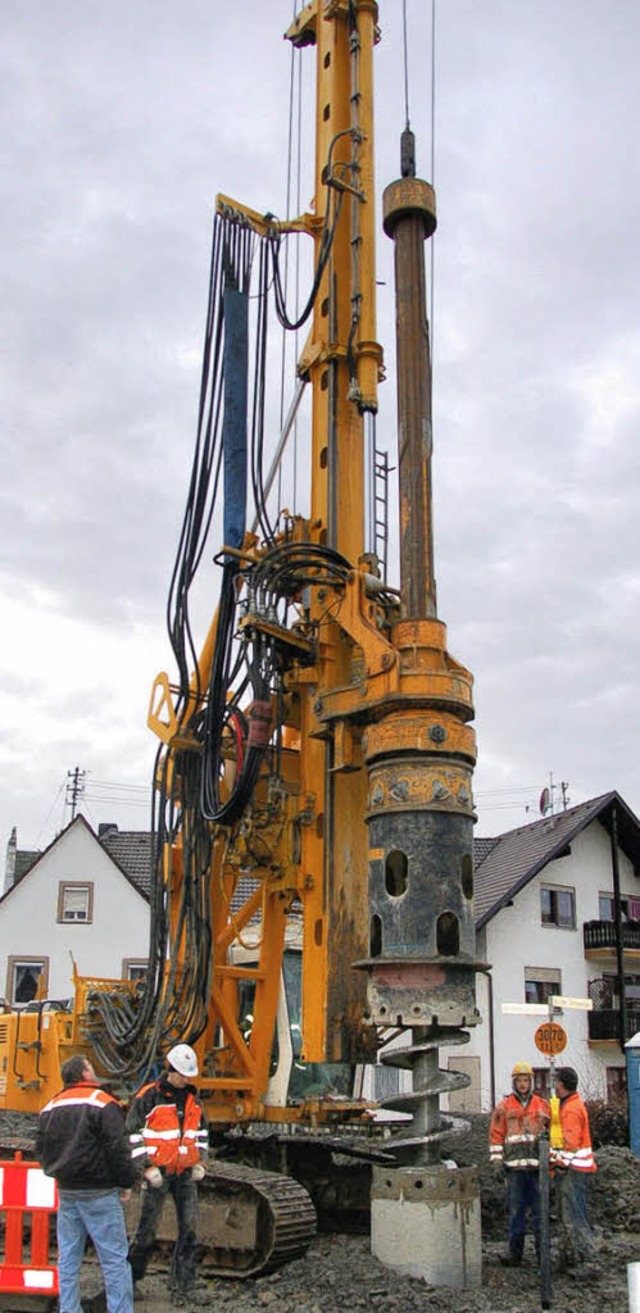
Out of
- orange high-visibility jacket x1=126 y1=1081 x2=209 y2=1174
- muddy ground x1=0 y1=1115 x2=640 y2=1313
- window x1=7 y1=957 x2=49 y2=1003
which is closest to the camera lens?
muddy ground x1=0 y1=1115 x2=640 y2=1313

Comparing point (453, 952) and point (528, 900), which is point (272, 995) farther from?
point (528, 900)

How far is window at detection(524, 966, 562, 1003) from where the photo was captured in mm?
30859

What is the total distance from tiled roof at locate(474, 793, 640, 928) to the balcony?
6.74 feet

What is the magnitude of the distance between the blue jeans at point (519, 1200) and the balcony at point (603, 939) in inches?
851

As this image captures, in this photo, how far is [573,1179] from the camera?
10.4 meters

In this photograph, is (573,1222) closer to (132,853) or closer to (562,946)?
(562,946)

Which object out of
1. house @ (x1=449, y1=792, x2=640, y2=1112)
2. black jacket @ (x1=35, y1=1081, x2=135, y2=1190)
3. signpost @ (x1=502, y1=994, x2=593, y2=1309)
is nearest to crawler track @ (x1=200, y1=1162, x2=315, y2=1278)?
signpost @ (x1=502, y1=994, x2=593, y2=1309)

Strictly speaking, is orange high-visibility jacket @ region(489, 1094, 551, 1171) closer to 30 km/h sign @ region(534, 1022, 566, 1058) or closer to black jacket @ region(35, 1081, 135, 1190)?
30 km/h sign @ region(534, 1022, 566, 1058)

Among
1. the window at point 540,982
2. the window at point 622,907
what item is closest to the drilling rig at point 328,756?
the window at point 540,982

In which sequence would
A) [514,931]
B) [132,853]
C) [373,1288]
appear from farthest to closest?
[132,853]
[514,931]
[373,1288]

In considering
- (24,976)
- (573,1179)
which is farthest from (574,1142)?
(24,976)

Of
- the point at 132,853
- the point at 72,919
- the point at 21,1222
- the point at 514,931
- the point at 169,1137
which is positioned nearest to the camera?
the point at 21,1222

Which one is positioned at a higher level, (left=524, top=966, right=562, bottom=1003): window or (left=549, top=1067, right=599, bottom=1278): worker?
(left=524, top=966, right=562, bottom=1003): window

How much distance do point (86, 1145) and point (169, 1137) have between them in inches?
68.6
